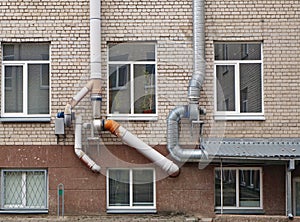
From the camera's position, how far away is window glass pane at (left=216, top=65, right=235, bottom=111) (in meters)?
11.7

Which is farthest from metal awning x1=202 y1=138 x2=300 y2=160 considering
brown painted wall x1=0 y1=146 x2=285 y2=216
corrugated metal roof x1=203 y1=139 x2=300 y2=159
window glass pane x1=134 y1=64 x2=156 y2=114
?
window glass pane x1=134 y1=64 x2=156 y2=114

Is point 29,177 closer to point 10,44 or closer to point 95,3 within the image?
point 10,44

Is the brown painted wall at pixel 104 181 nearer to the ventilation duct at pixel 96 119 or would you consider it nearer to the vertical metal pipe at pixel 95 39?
the ventilation duct at pixel 96 119

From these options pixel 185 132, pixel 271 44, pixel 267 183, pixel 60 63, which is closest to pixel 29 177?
pixel 60 63

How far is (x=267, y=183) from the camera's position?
11500mm

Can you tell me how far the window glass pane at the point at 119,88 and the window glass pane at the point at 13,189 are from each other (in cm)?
223

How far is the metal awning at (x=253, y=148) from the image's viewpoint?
413 inches

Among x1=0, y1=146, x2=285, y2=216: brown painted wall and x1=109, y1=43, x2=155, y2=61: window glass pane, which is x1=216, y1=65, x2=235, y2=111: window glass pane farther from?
x1=109, y1=43, x2=155, y2=61: window glass pane

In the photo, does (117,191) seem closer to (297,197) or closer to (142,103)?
(142,103)

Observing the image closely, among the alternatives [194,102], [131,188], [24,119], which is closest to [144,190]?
[131,188]

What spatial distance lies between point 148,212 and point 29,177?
239 cm

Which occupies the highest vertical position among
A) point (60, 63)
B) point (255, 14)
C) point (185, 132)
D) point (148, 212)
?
point (255, 14)

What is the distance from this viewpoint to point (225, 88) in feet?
38.5

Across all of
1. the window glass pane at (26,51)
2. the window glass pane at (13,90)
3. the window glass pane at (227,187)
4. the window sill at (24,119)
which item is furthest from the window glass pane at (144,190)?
the window glass pane at (26,51)
